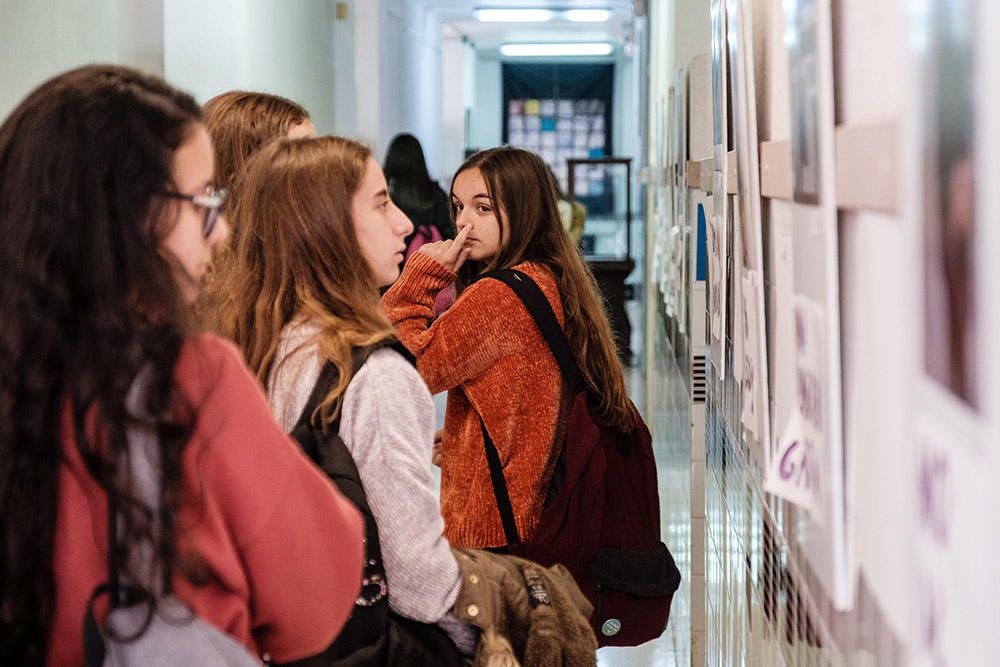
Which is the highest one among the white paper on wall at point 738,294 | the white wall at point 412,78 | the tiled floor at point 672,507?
the white wall at point 412,78

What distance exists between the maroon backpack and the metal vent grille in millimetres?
398

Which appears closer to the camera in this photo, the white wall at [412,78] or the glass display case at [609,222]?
the white wall at [412,78]

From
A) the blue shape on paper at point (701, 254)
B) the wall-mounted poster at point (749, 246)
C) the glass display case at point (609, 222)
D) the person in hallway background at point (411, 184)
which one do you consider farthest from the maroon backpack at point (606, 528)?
the glass display case at point (609, 222)

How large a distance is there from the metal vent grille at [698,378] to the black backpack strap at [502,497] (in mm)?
616

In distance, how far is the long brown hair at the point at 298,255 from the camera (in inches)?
73.3

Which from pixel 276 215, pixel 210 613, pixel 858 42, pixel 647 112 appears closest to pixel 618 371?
pixel 276 215

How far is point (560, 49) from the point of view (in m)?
21.3

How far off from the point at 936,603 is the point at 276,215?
141 centimetres

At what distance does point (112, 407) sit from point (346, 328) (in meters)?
0.73

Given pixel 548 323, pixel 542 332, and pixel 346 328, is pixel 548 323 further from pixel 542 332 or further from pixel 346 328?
pixel 346 328

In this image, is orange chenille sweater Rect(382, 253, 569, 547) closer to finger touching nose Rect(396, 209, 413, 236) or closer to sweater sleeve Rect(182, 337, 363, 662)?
finger touching nose Rect(396, 209, 413, 236)

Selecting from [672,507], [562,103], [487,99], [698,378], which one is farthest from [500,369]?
[562,103]

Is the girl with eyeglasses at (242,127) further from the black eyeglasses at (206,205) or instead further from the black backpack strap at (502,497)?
the black eyeglasses at (206,205)

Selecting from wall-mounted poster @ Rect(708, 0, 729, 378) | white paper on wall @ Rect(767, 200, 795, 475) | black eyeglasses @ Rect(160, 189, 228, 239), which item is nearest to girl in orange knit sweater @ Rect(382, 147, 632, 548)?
wall-mounted poster @ Rect(708, 0, 729, 378)
